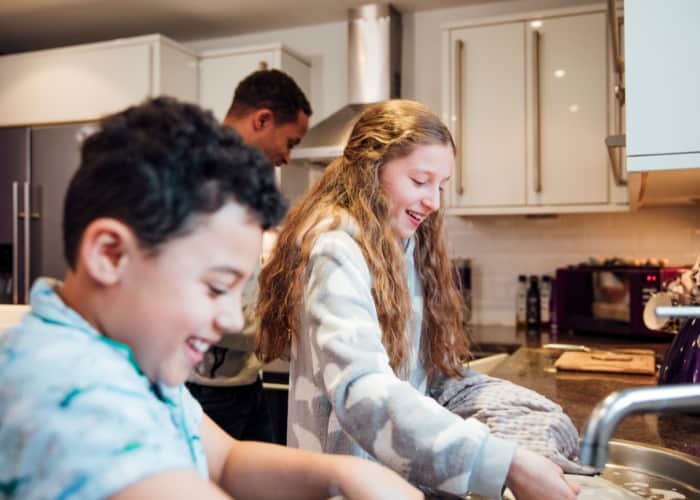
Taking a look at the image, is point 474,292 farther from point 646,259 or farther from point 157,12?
point 157,12

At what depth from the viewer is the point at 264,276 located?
3.82 ft

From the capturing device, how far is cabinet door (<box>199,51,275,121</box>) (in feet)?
11.1

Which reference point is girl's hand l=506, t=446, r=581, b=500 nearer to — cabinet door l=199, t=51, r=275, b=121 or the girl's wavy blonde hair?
the girl's wavy blonde hair

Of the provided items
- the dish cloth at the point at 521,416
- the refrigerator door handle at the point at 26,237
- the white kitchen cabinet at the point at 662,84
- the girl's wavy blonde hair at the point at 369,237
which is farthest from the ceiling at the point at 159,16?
the dish cloth at the point at 521,416

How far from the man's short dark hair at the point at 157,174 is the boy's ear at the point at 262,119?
170 centimetres

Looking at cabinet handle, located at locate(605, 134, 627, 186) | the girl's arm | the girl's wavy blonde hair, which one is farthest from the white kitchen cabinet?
the girl's arm

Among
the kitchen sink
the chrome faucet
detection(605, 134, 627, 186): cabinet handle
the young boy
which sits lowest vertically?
the kitchen sink

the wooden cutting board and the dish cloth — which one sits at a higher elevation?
the dish cloth

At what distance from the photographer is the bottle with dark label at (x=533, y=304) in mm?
3189

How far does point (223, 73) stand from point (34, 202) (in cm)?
115

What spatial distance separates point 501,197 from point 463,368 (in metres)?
1.86

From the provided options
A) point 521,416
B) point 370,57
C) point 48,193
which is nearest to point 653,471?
point 521,416

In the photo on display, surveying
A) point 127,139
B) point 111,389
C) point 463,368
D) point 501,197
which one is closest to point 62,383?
point 111,389

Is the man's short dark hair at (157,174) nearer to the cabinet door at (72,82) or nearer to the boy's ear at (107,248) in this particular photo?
the boy's ear at (107,248)
